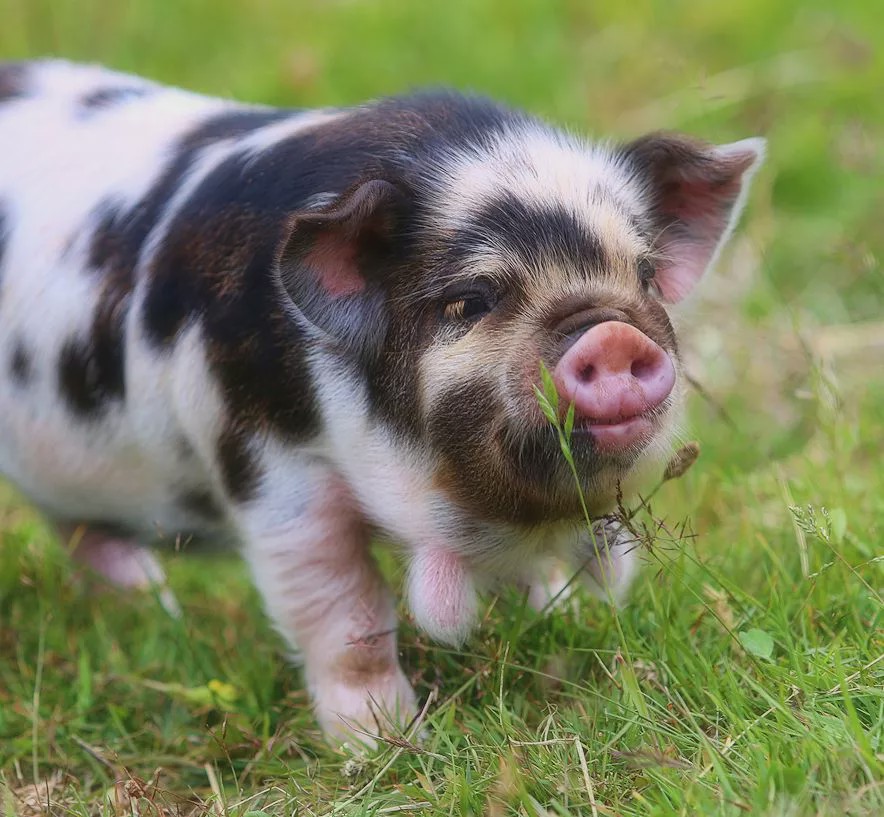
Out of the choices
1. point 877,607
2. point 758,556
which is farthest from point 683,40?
point 877,607

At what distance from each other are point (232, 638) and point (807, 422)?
2.03 meters

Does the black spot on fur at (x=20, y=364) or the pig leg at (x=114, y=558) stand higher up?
Result: the black spot on fur at (x=20, y=364)

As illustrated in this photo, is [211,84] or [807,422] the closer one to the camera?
[807,422]

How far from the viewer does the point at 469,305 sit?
286 centimetres

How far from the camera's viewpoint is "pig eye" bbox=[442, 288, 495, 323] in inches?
112

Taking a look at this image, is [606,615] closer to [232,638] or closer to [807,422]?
[232,638]

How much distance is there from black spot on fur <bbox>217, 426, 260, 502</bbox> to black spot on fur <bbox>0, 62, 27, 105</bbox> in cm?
148

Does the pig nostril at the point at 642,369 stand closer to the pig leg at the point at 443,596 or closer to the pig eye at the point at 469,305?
the pig eye at the point at 469,305

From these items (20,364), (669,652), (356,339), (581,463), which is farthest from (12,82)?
(669,652)

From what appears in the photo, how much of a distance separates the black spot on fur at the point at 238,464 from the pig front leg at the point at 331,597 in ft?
0.17

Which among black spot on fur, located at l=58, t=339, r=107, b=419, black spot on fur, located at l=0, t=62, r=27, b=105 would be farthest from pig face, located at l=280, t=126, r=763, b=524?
black spot on fur, located at l=0, t=62, r=27, b=105

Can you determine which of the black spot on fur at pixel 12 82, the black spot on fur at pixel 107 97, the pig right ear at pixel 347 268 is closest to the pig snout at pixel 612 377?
the pig right ear at pixel 347 268

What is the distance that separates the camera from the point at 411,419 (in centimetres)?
292

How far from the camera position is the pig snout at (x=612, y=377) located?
256 centimetres
